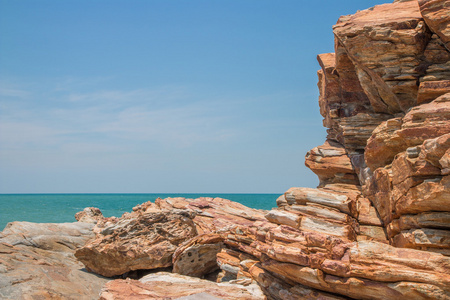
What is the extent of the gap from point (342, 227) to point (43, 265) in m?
12.2

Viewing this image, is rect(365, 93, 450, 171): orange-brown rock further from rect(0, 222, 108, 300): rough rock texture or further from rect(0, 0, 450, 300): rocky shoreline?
rect(0, 222, 108, 300): rough rock texture

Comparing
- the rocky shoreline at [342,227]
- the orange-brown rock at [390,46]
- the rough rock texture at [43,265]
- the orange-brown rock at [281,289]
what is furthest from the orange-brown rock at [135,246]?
the orange-brown rock at [390,46]

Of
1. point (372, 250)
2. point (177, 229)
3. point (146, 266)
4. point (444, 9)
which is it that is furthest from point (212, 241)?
point (444, 9)

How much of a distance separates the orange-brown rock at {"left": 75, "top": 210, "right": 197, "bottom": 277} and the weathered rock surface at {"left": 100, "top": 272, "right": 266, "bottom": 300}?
13.2 feet

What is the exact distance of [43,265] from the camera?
616 inches

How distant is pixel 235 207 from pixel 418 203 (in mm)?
12298

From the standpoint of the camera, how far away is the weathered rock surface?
10.4 metres

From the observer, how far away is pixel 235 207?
21.8 metres

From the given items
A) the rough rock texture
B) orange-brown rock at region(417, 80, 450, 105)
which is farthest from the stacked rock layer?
the rough rock texture

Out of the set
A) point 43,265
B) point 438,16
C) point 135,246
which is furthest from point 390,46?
point 43,265

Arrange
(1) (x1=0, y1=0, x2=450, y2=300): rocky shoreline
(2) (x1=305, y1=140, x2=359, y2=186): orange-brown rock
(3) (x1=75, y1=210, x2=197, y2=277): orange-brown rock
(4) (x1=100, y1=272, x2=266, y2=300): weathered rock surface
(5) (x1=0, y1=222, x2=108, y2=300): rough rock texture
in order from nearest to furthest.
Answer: (1) (x1=0, y1=0, x2=450, y2=300): rocky shoreline < (4) (x1=100, y1=272, x2=266, y2=300): weathered rock surface < (5) (x1=0, y1=222, x2=108, y2=300): rough rock texture < (3) (x1=75, y1=210, x2=197, y2=277): orange-brown rock < (2) (x1=305, y1=140, x2=359, y2=186): orange-brown rock

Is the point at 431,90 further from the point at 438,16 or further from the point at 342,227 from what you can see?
the point at 342,227

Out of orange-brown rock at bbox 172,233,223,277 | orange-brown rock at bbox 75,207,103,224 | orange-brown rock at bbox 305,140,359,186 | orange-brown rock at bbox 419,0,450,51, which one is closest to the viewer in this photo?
orange-brown rock at bbox 419,0,450,51

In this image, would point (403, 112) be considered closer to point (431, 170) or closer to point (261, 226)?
point (431, 170)
